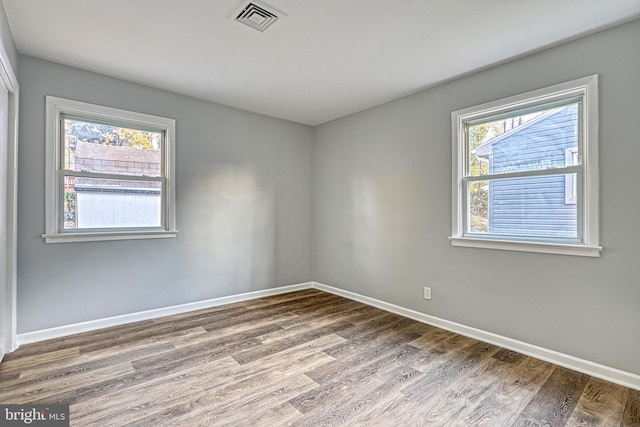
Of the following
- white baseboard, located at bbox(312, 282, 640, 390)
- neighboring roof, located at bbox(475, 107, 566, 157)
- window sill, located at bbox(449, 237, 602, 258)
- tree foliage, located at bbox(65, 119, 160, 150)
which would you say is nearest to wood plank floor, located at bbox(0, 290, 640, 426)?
white baseboard, located at bbox(312, 282, 640, 390)

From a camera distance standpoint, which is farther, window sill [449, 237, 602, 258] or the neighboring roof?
the neighboring roof

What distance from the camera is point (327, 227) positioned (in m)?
4.66

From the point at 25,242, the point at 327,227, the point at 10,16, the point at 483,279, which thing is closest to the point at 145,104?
the point at 10,16

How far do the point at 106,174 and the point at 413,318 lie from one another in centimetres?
360

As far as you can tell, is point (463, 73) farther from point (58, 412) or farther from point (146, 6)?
point (58, 412)

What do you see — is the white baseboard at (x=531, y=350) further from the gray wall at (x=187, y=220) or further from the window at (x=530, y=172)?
the gray wall at (x=187, y=220)

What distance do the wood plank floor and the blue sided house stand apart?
3.64 ft

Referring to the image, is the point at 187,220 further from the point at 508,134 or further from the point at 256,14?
the point at 508,134

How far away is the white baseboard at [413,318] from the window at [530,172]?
825mm

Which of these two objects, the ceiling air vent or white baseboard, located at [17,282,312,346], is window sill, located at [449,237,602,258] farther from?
white baseboard, located at [17,282,312,346]

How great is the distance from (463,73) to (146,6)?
2709 mm

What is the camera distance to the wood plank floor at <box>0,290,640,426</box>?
1.83 metres

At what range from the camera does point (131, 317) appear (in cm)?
329

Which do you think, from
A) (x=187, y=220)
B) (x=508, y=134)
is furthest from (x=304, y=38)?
(x=187, y=220)
